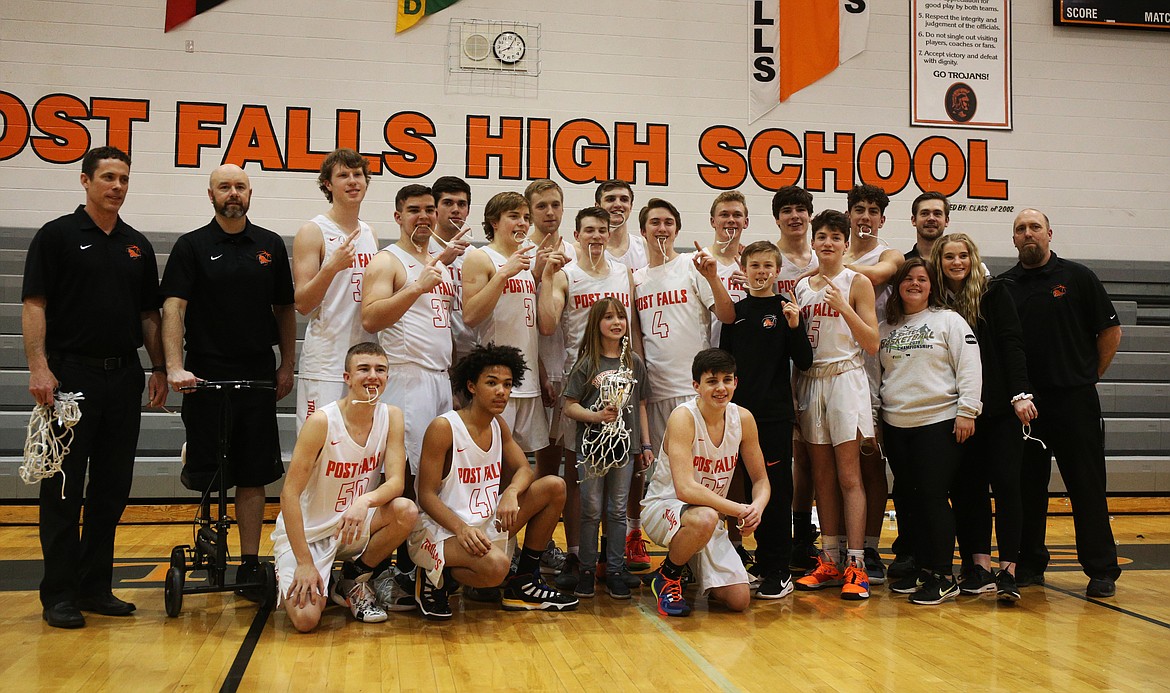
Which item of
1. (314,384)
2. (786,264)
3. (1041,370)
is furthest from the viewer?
(786,264)

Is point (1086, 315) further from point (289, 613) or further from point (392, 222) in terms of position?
point (392, 222)

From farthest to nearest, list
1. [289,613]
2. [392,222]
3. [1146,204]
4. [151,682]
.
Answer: [1146,204] < [392,222] < [289,613] < [151,682]

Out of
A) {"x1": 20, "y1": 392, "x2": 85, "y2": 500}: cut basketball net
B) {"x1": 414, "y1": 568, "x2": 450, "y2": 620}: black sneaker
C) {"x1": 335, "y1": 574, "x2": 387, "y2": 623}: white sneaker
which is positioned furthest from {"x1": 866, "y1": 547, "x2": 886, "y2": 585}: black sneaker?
{"x1": 20, "y1": 392, "x2": 85, "y2": 500}: cut basketball net

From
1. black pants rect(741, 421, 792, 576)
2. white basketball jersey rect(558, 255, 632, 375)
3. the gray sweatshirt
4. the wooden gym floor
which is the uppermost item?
white basketball jersey rect(558, 255, 632, 375)

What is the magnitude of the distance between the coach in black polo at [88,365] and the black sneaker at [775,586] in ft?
8.96

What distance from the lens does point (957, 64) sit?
31.3ft

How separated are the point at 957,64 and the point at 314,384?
7867mm

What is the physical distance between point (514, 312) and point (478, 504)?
0.96m

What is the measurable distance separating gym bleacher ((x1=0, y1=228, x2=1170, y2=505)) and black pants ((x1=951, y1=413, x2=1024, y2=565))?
3.42m

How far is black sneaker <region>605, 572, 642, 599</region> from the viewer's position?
424cm

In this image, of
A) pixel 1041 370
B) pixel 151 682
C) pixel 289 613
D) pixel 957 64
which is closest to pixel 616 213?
pixel 1041 370

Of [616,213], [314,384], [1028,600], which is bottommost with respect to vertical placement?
[1028,600]

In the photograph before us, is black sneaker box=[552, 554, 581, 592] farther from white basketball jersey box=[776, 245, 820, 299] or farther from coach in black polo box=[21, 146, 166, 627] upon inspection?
coach in black polo box=[21, 146, 166, 627]

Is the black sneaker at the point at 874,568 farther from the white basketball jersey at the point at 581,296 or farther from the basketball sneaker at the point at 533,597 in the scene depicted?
the white basketball jersey at the point at 581,296
